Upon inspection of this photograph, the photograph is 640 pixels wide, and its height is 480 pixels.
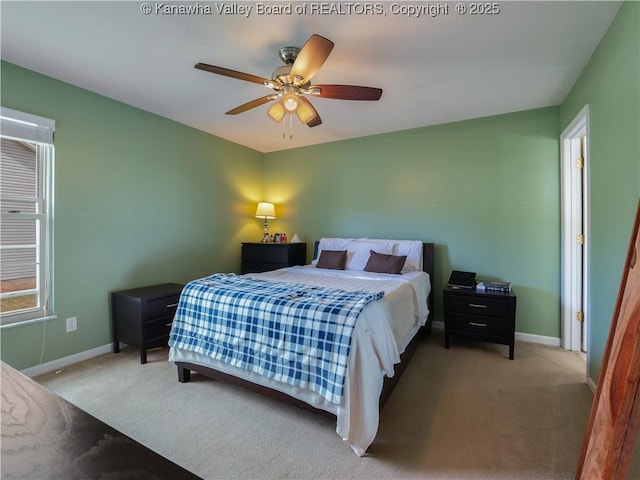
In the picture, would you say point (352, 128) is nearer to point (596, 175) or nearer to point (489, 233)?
point (489, 233)

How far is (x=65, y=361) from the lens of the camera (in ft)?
8.70

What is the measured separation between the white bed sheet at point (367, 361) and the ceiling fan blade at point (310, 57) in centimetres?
152

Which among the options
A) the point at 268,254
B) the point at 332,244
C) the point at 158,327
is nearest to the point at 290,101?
the point at 332,244

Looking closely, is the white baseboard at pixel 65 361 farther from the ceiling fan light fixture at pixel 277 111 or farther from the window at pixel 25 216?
the ceiling fan light fixture at pixel 277 111

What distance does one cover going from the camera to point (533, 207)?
10.4ft

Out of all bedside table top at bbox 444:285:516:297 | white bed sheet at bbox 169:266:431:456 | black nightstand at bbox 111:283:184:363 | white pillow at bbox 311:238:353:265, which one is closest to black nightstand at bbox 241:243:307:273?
white pillow at bbox 311:238:353:265

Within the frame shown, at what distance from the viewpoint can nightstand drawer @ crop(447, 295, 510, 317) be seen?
282 cm

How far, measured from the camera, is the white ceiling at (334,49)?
182 centimetres

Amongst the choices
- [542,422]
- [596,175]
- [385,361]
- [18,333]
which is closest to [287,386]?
[385,361]

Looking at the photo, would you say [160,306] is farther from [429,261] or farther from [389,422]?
[429,261]

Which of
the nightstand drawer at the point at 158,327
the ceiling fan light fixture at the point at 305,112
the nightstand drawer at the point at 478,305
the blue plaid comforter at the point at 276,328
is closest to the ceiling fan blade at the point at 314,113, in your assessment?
the ceiling fan light fixture at the point at 305,112

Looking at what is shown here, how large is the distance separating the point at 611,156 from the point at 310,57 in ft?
6.67

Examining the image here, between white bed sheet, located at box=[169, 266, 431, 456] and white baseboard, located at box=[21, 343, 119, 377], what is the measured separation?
1.09 m

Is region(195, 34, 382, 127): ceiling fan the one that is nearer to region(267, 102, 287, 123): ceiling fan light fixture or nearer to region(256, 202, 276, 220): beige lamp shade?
region(267, 102, 287, 123): ceiling fan light fixture
